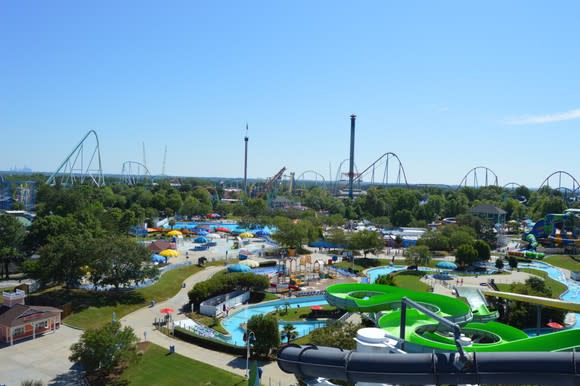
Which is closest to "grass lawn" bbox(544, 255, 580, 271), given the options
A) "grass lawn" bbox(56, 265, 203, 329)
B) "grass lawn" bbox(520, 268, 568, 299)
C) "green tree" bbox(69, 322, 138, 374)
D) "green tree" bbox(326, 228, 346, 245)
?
"grass lawn" bbox(520, 268, 568, 299)

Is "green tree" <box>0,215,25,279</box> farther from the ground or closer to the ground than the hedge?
farther from the ground

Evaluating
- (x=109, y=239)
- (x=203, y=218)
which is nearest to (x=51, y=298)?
(x=109, y=239)

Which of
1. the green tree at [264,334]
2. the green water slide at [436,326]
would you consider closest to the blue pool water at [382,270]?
the green water slide at [436,326]

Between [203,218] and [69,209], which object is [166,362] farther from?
[203,218]

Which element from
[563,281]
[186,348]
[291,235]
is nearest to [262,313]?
[186,348]

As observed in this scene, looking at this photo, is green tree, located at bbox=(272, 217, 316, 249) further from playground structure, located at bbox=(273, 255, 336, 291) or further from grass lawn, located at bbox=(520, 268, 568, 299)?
grass lawn, located at bbox=(520, 268, 568, 299)

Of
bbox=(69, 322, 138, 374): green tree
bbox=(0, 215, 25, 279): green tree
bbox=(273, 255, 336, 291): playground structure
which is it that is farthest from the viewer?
bbox=(273, 255, 336, 291): playground structure

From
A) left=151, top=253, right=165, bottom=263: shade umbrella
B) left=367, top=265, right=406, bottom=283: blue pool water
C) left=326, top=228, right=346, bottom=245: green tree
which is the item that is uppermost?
left=326, top=228, right=346, bottom=245: green tree

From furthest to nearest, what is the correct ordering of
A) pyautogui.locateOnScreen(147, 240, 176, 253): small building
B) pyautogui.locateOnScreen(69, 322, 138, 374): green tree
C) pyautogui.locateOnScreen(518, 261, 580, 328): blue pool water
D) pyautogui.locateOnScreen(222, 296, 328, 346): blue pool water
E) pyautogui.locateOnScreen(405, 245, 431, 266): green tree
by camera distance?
1. pyautogui.locateOnScreen(147, 240, 176, 253): small building
2. pyautogui.locateOnScreen(405, 245, 431, 266): green tree
3. pyautogui.locateOnScreen(518, 261, 580, 328): blue pool water
4. pyautogui.locateOnScreen(222, 296, 328, 346): blue pool water
5. pyautogui.locateOnScreen(69, 322, 138, 374): green tree
